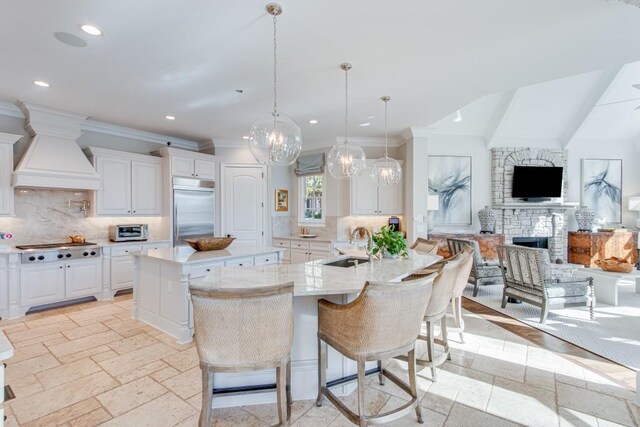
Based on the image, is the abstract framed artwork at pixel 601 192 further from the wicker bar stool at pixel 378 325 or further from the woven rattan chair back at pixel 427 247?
the wicker bar stool at pixel 378 325

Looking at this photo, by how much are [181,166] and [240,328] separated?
476 centimetres

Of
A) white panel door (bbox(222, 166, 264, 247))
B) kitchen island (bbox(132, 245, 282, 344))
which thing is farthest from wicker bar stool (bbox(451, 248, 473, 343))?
white panel door (bbox(222, 166, 264, 247))

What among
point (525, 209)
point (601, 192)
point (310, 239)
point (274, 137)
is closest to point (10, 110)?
point (274, 137)

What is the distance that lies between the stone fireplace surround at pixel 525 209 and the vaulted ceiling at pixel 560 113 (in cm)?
29

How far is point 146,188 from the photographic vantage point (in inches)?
220

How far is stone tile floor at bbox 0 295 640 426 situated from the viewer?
216 cm

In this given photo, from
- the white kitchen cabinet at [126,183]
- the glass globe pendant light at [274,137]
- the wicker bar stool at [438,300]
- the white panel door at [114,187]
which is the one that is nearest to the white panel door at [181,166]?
the white kitchen cabinet at [126,183]

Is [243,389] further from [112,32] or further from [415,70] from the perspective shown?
[415,70]

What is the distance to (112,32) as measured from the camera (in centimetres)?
261

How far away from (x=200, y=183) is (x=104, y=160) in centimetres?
153

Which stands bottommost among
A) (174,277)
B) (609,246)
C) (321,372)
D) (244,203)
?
(321,372)

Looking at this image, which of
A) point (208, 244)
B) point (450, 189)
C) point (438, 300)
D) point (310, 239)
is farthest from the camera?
point (450, 189)

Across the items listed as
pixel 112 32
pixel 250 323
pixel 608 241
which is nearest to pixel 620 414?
pixel 250 323

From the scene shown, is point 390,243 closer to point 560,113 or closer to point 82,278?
point 82,278
